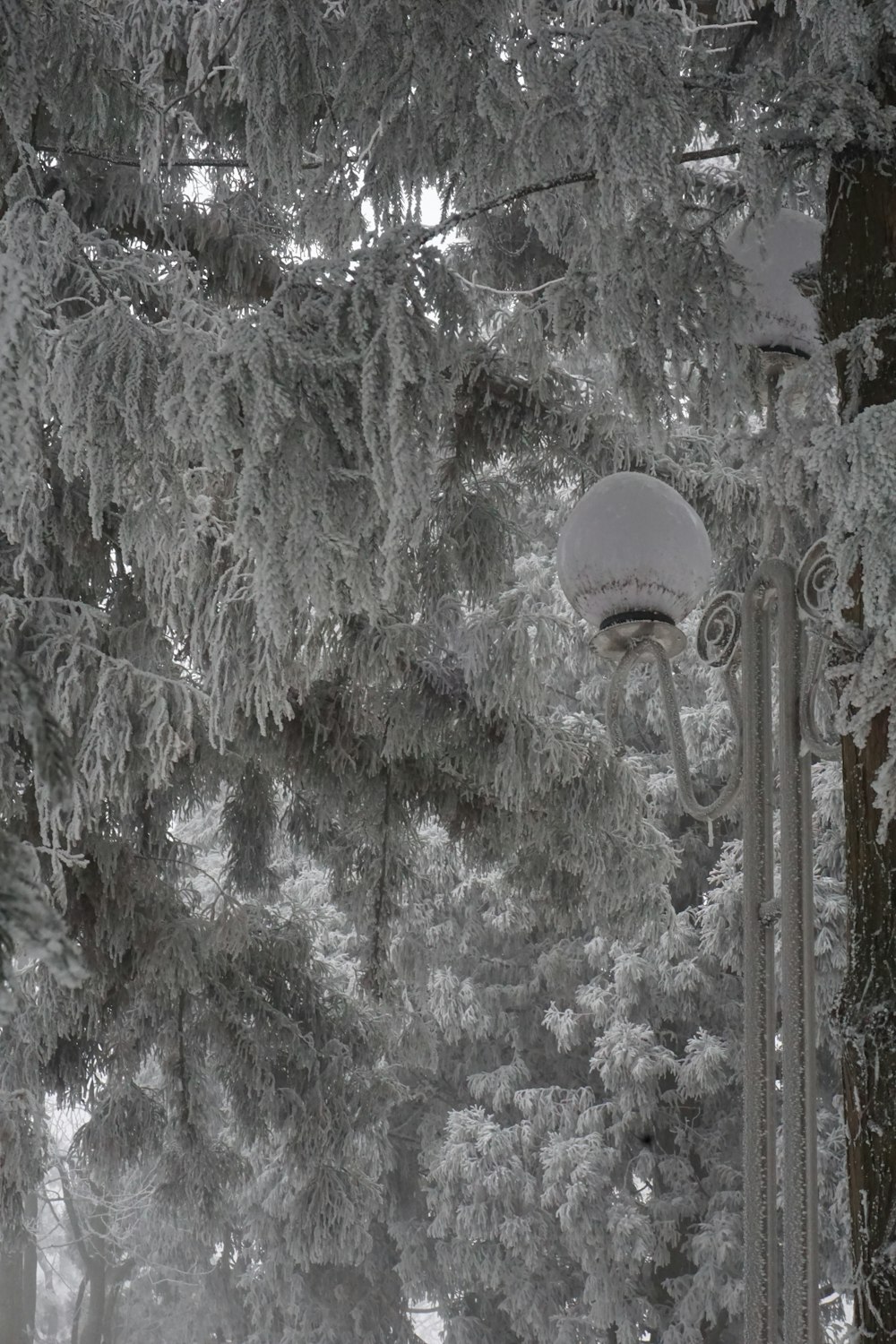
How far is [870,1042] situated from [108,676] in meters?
2.47

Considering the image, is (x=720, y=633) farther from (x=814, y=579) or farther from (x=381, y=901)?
(x=381, y=901)

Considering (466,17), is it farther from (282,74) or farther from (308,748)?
(308,748)

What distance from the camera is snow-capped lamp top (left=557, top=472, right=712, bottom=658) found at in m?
2.33

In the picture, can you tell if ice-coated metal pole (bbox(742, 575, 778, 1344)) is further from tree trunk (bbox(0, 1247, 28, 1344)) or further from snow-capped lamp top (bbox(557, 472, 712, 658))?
tree trunk (bbox(0, 1247, 28, 1344))

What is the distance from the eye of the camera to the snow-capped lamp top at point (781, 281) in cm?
233

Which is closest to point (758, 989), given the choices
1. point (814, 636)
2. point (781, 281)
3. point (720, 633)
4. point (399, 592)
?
point (814, 636)

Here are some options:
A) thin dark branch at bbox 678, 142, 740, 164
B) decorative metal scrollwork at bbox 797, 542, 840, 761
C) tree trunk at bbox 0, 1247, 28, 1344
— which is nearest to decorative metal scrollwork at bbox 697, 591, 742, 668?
decorative metal scrollwork at bbox 797, 542, 840, 761

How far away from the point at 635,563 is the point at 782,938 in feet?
2.22

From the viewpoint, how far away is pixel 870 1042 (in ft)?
5.72

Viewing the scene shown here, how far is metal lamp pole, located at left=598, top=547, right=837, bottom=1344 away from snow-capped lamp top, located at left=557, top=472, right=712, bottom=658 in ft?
0.48

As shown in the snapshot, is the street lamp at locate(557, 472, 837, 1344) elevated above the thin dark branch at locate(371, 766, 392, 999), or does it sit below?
below

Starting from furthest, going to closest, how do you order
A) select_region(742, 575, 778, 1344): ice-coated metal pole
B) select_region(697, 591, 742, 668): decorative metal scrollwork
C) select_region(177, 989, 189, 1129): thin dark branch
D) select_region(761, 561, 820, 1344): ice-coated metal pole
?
select_region(177, 989, 189, 1129): thin dark branch < select_region(697, 591, 742, 668): decorative metal scrollwork < select_region(742, 575, 778, 1344): ice-coated metal pole < select_region(761, 561, 820, 1344): ice-coated metal pole

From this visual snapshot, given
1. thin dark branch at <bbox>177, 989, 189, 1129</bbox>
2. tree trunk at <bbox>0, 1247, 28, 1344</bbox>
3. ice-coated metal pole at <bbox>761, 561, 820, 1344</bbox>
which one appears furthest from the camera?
tree trunk at <bbox>0, 1247, 28, 1344</bbox>

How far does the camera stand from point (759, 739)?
211cm
